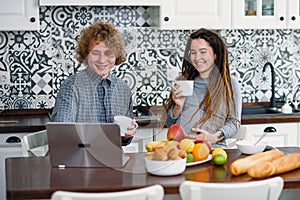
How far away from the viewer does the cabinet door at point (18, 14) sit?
4.05 metres

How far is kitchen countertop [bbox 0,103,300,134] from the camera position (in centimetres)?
387

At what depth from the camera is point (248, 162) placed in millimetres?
2414

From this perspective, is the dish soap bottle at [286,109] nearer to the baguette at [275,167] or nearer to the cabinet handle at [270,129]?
the cabinet handle at [270,129]

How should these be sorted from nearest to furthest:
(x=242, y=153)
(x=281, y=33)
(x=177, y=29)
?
(x=242, y=153)
(x=177, y=29)
(x=281, y=33)

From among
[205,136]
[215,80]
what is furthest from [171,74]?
[205,136]

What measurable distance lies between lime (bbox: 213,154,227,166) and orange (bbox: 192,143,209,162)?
2.0 inches

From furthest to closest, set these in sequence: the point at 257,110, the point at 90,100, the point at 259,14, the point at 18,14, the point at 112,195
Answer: the point at 257,110
the point at 259,14
the point at 18,14
the point at 90,100
the point at 112,195

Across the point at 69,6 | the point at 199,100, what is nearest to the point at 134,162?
the point at 199,100

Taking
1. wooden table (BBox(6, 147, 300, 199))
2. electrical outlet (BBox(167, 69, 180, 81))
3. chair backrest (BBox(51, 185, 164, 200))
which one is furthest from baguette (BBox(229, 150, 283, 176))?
electrical outlet (BBox(167, 69, 180, 81))

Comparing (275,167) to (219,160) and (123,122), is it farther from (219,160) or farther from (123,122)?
(123,122)

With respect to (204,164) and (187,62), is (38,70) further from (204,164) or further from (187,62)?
(204,164)

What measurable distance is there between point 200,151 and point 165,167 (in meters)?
0.27

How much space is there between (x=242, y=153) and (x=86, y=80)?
2.79 ft

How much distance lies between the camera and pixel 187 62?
303 cm
